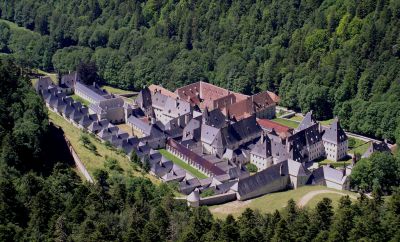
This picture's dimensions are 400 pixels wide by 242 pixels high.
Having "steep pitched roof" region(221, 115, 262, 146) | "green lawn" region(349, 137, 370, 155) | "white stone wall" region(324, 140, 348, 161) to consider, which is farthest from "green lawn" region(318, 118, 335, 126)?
"steep pitched roof" region(221, 115, 262, 146)

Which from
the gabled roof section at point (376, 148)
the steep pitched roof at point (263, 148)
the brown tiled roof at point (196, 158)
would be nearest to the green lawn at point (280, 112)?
the steep pitched roof at point (263, 148)

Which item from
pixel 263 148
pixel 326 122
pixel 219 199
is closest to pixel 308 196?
pixel 219 199

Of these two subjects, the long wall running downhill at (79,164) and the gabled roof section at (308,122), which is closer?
the long wall running downhill at (79,164)

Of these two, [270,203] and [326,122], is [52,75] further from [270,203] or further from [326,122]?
[270,203]

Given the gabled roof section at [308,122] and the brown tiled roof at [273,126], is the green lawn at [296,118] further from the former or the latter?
the gabled roof section at [308,122]

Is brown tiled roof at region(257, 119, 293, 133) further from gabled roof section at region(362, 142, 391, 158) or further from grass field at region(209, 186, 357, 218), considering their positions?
grass field at region(209, 186, 357, 218)

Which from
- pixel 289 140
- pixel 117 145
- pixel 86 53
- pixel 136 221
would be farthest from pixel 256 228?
pixel 86 53
